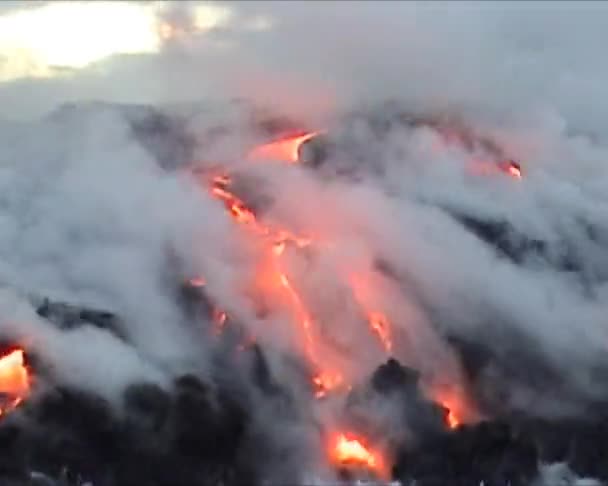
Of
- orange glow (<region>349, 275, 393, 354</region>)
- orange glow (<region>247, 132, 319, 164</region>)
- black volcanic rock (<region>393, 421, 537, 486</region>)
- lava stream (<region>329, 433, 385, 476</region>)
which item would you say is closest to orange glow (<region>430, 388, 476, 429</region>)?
black volcanic rock (<region>393, 421, 537, 486</region>)

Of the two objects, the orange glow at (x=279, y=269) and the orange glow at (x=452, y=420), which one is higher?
the orange glow at (x=279, y=269)

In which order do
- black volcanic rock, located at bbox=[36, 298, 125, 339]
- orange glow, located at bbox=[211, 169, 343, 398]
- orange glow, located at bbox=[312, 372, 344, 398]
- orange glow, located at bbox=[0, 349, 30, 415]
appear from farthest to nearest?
black volcanic rock, located at bbox=[36, 298, 125, 339], orange glow, located at bbox=[211, 169, 343, 398], orange glow, located at bbox=[312, 372, 344, 398], orange glow, located at bbox=[0, 349, 30, 415]

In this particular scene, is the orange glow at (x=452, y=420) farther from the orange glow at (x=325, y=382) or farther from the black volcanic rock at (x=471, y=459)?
the orange glow at (x=325, y=382)

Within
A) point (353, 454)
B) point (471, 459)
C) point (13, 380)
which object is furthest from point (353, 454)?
point (13, 380)

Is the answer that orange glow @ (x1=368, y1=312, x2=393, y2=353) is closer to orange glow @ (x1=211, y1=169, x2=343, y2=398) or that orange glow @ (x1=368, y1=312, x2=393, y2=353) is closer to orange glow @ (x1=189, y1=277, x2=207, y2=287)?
orange glow @ (x1=211, y1=169, x2=343, y2=398)

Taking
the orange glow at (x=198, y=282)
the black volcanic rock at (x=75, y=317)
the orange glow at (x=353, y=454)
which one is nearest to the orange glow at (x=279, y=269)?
the orange glow at (x=198, y=282)

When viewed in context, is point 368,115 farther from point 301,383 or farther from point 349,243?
point 301,383

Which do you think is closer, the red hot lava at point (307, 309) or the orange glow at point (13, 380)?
the red hot lava at point (307, 309)
